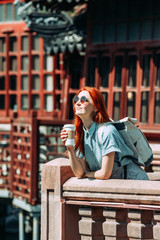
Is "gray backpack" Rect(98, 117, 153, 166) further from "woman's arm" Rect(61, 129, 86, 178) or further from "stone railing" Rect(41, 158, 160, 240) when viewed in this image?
"stone railing" Rect(41, 158, 160, 240)

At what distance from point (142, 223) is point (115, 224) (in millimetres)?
246

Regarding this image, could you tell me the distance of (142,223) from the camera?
172 inches

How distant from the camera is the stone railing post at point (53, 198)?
15.4 ft

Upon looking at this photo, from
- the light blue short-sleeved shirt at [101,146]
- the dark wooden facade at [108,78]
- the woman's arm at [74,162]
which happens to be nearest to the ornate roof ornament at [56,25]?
the dark wooden facade at [108,78]

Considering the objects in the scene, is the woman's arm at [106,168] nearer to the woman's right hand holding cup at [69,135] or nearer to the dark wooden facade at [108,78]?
the woman's right hand holding cup at [69,135]

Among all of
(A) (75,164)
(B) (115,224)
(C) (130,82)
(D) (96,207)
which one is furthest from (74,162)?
(C) (130,82)

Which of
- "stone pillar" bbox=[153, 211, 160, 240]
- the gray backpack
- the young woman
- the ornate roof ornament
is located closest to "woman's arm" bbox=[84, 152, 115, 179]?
the young woman

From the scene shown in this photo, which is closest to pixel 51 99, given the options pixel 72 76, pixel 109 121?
pixel 72 76

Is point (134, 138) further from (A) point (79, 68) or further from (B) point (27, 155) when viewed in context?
(A) point (79, 68)

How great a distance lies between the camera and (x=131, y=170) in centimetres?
507

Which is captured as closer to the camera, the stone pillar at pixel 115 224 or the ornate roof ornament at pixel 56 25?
the stone pillar at pixel 115 224

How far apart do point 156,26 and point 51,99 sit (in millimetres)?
4648

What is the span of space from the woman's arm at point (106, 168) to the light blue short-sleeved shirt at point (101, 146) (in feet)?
0.24

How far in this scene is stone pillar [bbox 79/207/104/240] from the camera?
179 inches
